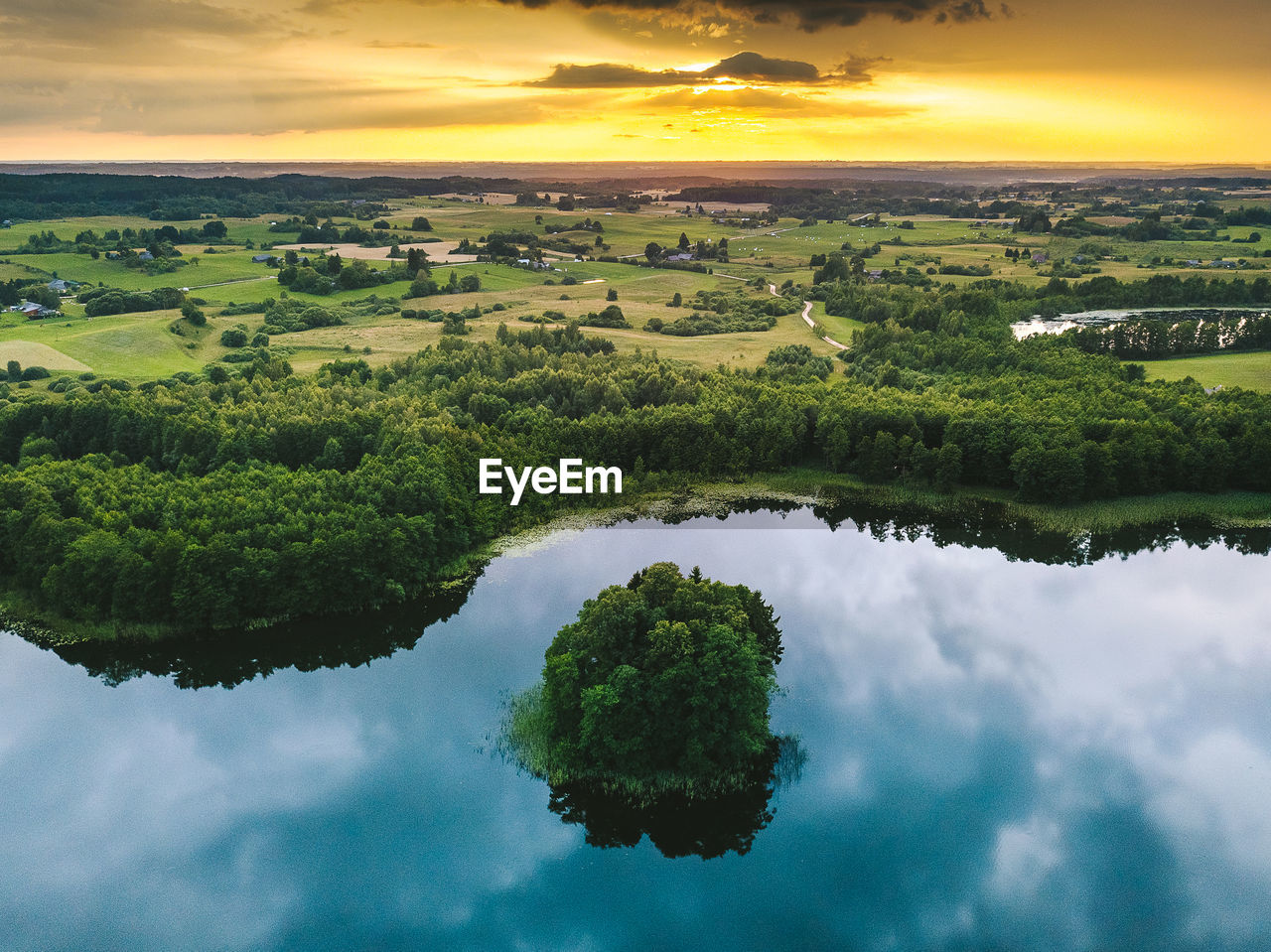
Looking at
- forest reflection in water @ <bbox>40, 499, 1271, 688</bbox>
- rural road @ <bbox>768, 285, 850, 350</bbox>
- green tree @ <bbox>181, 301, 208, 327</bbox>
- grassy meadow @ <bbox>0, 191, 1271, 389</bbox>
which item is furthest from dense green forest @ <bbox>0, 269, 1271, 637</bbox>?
green tree @ <bbox>181, 301, 208, 327</bbox>

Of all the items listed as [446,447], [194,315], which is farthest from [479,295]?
[446,447]

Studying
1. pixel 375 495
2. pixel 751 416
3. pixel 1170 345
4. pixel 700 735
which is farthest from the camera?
pixel 1170 345

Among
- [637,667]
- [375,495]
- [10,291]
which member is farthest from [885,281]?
[10,291]

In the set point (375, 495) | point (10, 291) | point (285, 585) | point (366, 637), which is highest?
point (10, 291)

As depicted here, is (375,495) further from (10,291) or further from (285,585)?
(10,291)

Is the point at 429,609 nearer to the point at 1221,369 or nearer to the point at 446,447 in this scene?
the point at 446,447

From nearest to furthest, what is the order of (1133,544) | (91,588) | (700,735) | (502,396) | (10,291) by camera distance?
(700,735), (91,588), (1133,544), (502,396), (10,291)

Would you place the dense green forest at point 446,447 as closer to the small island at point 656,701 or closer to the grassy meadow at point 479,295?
the grassy meadow at point 479,295
